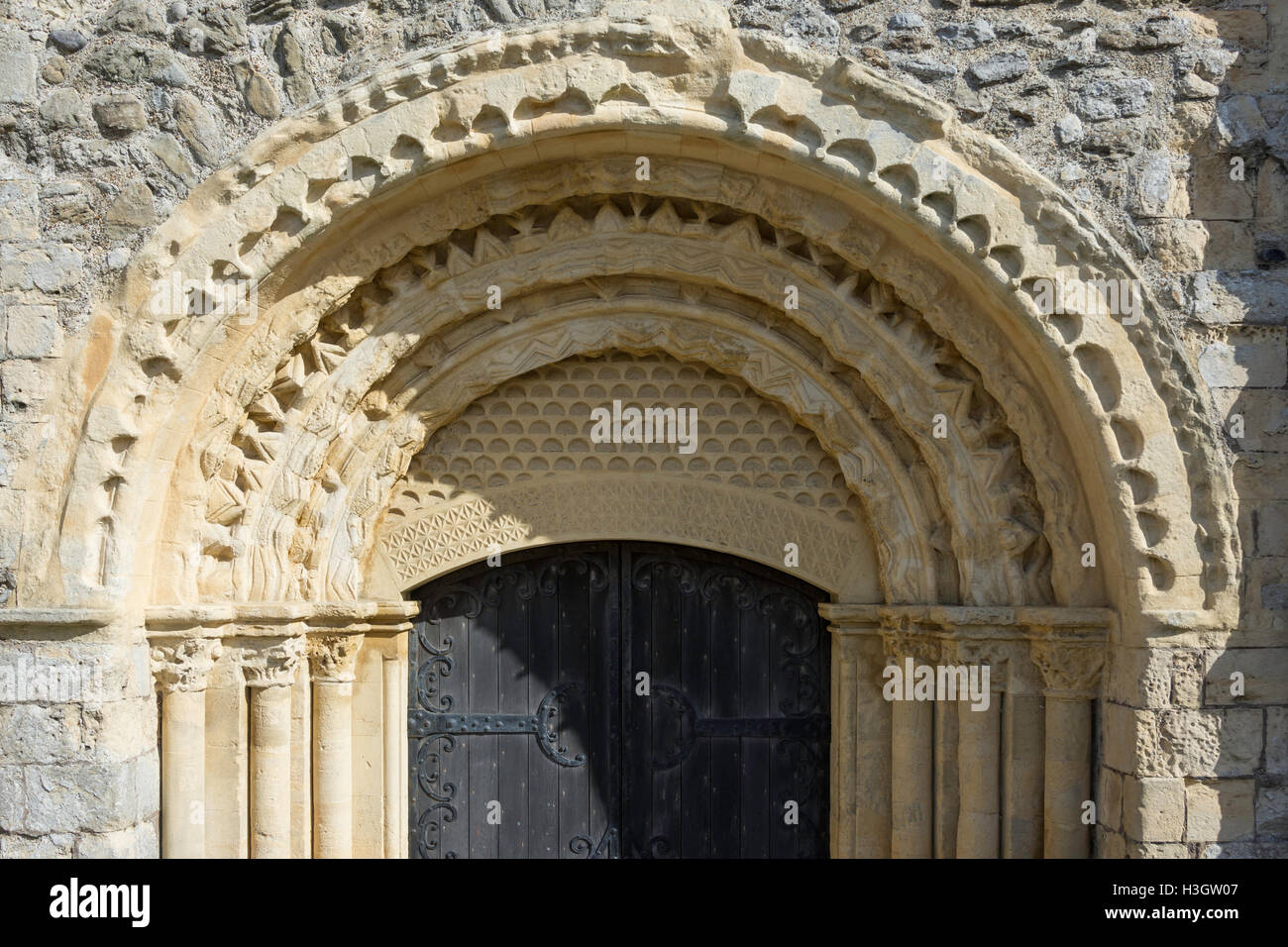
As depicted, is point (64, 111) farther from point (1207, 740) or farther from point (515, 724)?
point (1207, 740)

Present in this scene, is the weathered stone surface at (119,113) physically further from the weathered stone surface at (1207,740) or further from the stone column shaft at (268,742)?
the weathered stone surface at (1207,740)

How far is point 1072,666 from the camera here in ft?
12.8

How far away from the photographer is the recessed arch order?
12.0ft

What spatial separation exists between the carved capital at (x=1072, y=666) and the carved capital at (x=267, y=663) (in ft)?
9.03

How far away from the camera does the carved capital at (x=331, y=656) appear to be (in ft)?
13.8

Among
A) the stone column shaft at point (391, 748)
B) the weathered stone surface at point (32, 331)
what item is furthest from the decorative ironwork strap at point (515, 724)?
the weathered stone surface at point (32, 331)

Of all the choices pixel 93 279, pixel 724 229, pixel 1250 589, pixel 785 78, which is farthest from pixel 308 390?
pixel 1250 589

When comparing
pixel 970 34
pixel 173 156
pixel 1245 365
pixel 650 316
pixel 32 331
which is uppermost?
pixel 970 34

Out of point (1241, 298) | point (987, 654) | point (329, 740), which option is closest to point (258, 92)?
point (329, 740)

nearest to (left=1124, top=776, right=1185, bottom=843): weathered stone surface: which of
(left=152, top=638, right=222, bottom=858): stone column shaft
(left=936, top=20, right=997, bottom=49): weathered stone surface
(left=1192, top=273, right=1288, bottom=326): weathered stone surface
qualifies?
(left=1192, top=273, right=1288, bottom=326): weathered stone surface

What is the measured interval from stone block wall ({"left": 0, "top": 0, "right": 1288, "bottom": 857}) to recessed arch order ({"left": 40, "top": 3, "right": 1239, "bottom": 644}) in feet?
0.39

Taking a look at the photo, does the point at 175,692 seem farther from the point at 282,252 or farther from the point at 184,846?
the point at 282,252

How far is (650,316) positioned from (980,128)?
Answer: 4.50 ft

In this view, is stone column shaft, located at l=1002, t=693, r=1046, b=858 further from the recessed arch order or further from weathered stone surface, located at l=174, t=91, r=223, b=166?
weathered stone surface, located at l=174, t=91, r=223, b=166
